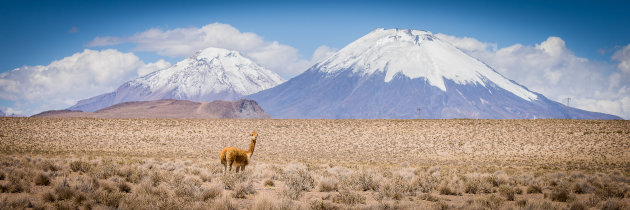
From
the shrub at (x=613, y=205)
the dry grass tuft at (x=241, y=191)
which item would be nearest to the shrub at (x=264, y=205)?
the dry grass tuft at (x=241, y=191)

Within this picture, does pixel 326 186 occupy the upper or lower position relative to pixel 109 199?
lower

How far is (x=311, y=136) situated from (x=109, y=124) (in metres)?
27.0

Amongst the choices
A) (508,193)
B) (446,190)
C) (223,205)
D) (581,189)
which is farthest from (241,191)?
(581,189)

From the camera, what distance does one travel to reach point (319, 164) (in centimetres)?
2895

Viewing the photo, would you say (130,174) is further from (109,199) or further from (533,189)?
(533,189)

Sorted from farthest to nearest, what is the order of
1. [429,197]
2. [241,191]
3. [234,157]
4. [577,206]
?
[234,157] < [429,197] < [241,191] < [577,206]

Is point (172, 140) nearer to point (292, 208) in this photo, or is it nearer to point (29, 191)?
point (29, 191)

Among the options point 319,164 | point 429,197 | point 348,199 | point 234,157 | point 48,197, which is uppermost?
point 234,157

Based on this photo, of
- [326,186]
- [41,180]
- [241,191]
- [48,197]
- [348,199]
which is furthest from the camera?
[326,186]

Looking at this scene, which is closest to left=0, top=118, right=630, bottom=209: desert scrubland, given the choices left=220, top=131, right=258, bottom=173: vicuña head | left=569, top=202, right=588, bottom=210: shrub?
left=569, top=202, right=588, bottom=210: shrub

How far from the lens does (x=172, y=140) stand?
2020 inches

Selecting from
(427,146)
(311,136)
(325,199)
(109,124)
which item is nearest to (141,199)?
(325,199)

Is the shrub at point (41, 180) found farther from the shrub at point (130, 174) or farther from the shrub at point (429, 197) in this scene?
the shrub at point (429, 197)

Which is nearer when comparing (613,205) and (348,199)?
(613,205)
